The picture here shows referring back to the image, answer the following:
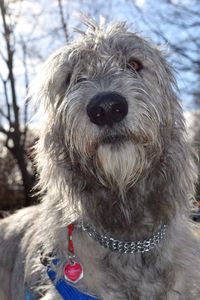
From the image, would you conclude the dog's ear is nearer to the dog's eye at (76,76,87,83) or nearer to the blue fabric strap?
the dog's eye at (76,76,87,83)

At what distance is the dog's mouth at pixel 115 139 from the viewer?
10.6ft

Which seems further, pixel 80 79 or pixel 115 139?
pixel 80 79

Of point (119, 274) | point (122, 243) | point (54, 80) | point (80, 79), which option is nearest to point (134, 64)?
point (80, 79)

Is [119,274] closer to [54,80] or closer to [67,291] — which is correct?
[67,291]

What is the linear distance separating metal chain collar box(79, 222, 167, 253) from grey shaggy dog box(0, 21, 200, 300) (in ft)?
0.08

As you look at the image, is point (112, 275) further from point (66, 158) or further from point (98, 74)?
point (98, 74)

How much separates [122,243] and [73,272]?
38 centimetres

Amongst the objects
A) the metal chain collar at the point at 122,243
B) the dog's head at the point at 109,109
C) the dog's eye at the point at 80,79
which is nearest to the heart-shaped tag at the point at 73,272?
the metal chain collar at the point at 122,243

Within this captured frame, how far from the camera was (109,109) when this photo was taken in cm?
316

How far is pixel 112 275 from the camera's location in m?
3.61

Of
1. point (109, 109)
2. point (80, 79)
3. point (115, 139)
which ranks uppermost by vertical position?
point (80, 79)

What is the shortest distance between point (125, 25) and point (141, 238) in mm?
1525

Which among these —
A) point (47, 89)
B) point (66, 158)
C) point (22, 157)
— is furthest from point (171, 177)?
point (22, 157)

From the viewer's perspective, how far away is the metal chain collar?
367 cm
